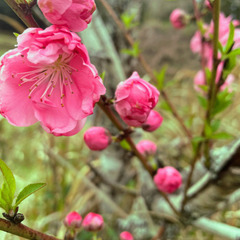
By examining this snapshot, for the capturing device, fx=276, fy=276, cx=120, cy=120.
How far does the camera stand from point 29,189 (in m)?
0.34

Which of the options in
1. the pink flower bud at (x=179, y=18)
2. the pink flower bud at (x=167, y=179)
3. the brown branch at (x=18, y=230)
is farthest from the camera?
the pink flower bud at (x=179, y=18)

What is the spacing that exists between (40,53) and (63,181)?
1.13m

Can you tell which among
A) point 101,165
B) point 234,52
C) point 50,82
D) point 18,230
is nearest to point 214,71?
point 234,52

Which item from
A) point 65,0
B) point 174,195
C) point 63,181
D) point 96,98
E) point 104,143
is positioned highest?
point 65,0

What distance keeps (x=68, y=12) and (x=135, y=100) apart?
5.5 inches

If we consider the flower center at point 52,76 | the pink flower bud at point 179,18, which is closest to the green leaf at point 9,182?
the flower center at point 52,76

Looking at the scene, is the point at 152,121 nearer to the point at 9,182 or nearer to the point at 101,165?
the point at 9,182

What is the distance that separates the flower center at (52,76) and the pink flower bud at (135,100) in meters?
0.09

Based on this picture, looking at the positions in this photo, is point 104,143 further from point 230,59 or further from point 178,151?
point 178,151

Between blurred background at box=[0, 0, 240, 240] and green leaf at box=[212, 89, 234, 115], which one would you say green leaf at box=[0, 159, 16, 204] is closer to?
blurred background at box=[0, 0, 240, 240]

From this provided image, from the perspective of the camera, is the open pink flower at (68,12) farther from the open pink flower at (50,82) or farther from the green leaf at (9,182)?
the green leaf at (9,182)

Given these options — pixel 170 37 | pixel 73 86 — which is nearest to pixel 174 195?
→ pixel 73 86

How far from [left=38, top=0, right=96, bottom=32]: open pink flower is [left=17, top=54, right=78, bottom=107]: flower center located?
0.08m

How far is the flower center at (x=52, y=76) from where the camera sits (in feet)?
1.42
